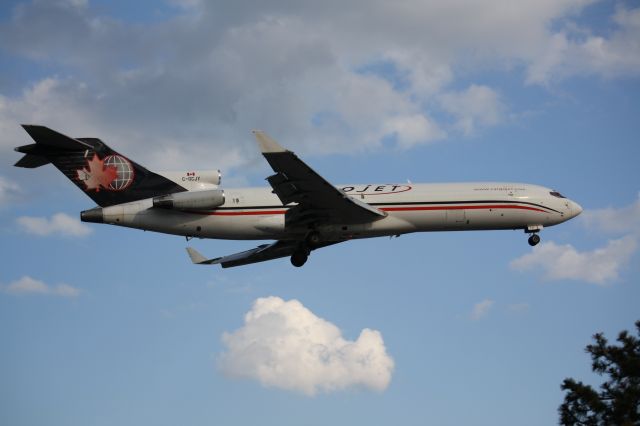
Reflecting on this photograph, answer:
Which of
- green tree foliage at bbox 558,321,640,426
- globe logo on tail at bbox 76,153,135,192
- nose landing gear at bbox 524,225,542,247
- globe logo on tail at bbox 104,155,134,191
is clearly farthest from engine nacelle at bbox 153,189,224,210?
green tree foliage at bbox 558,321,640,426

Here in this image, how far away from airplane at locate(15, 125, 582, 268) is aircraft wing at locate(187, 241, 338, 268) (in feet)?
9.02

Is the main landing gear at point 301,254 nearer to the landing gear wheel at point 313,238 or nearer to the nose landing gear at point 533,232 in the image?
the landing gear wheel at point 313,238

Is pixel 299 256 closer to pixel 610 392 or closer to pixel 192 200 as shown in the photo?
pixel 192 200

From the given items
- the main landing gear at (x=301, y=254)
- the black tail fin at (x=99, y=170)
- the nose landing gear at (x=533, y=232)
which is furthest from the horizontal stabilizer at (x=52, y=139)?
the nose landing gear at (x=533, y=232)

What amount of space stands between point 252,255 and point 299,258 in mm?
4428

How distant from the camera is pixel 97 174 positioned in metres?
46.3

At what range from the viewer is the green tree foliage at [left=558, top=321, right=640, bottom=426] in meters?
23.0

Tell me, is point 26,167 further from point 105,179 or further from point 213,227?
point 213,227

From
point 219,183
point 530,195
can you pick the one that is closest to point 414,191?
point 530,195

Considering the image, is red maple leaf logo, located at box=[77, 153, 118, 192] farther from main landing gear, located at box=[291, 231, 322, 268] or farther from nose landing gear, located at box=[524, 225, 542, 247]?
nose landing gear, located at box=[524, 225, 542, 247]

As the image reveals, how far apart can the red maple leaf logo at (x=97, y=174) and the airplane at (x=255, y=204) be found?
54 millimetres

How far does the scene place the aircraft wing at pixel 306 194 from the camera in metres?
40.7

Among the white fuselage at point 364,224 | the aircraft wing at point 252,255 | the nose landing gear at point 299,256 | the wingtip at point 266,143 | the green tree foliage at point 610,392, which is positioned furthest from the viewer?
the aircraft wing at point 252,255

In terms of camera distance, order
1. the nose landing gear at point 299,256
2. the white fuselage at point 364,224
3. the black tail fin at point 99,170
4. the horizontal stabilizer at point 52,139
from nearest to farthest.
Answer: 1. the horizontal stabilizer at point 52,139
2. the black tail fin at point 99,170
3. the white fuselage at point 364,224
4. the nose landing gear at point 299,256
